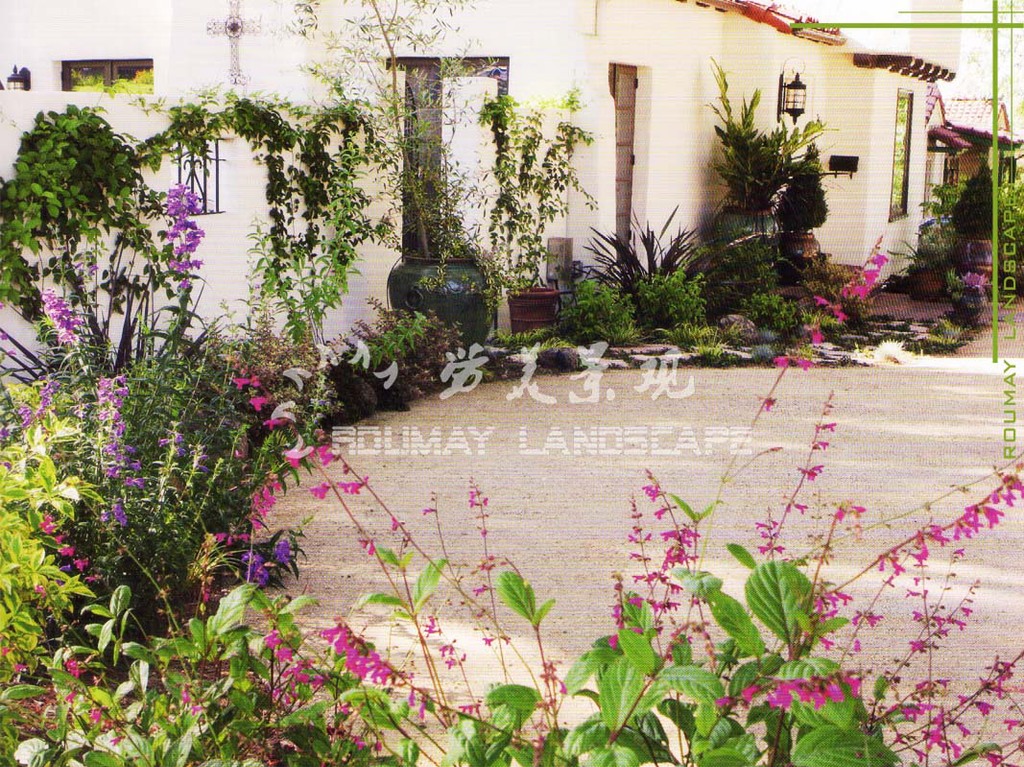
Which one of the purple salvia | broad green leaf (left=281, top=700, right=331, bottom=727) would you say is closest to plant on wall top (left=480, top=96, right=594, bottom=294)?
the purple salvia

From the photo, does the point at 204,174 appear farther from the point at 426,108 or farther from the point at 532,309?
the point at 532,309

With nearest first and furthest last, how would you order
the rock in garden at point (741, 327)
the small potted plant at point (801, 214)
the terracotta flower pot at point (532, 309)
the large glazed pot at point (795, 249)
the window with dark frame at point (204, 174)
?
1. the window with dark frame at point (204, 174)
2. the terracotta flower pot at point (532, 309)
3. the rock in garden at point (741, 327)
4. the small potted plant at point (801, 214)
5. the large glazed pot at point (795, 249)

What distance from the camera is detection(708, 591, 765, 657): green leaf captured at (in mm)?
2162

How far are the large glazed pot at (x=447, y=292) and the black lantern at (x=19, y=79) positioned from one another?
5.17m

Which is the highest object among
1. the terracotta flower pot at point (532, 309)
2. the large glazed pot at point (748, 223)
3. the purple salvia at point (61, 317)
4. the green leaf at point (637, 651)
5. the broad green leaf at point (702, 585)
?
the large glazed pot at point (748, 223)

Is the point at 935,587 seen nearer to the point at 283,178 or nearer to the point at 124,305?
the point at 124,305

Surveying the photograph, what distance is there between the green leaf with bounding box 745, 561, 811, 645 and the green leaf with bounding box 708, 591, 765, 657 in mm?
28

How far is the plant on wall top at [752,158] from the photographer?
12305 mm

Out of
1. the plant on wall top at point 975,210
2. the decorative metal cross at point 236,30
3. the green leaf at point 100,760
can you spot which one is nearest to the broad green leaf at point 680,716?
the green leaf at point 100,760

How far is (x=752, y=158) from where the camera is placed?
40.4ft

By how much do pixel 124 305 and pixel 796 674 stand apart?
5848 mm

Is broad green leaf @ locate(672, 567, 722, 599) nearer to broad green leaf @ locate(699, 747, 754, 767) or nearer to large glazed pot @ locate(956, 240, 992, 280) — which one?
broad green leaf @ locate(699, 747, 754, 767)

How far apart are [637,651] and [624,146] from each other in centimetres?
1027

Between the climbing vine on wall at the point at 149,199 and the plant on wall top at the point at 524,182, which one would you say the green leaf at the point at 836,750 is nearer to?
the climbing vine on wall at the point at 149,199
